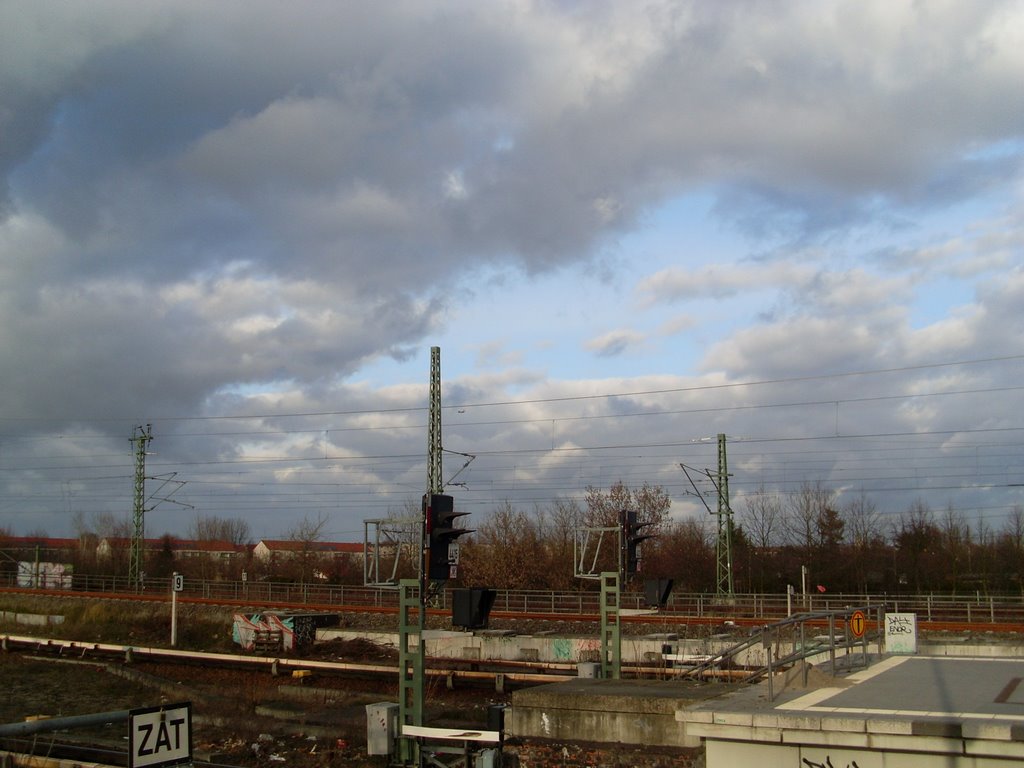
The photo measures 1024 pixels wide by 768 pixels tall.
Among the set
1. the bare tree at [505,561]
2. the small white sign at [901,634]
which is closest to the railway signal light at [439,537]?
the small white sign at [901,634]

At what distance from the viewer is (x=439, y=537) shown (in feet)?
46.0

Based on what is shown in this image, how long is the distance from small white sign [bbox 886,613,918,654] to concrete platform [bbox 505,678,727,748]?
5.23m

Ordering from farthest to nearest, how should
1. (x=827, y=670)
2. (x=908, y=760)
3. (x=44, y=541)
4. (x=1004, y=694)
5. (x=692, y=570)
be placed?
1. (x=44, y=541)
2. (x=692, y=570)
3. (x=827, y=670)
4. (x=1004, y=694)
5. (x=908, y=760)

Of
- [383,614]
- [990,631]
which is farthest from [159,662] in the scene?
[990,631]

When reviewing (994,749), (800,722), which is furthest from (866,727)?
(994,749)

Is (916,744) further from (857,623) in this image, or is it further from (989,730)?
(857,623)

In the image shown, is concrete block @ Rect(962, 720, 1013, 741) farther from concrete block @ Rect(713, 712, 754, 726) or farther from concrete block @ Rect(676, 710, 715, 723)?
concrete block @ Rect(676, 710, 715, 723)

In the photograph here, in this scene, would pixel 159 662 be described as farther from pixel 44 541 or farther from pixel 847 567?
pixel 44 541

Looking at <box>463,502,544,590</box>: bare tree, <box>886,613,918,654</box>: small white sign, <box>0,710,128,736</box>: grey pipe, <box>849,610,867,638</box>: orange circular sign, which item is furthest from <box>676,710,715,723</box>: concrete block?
<box>463,502,544,590</box>: bare tree

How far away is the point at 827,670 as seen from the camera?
13898mm

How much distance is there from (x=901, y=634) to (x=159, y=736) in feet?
46.3

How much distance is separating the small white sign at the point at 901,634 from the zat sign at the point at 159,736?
13.7 meters

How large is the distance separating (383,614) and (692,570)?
29255 millimetres

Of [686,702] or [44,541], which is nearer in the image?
[686,702]
